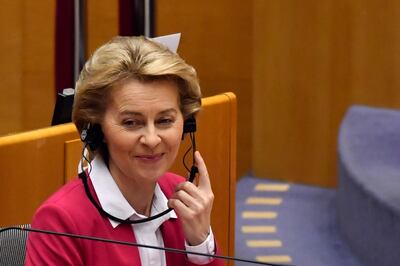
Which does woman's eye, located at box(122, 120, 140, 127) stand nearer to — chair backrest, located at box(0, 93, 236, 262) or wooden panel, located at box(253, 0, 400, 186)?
chair backrest, located at box(0, 93, 236, 262)

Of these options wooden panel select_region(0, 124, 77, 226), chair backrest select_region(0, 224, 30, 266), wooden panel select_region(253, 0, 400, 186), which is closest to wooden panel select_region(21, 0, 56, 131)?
wooden panel select_region(253, 0, 400, 186)

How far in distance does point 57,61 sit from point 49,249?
6.02ft

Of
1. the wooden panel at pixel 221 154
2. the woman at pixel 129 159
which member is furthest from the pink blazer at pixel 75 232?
the wooden panel at pixel 221 154

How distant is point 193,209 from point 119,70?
6.0 inches

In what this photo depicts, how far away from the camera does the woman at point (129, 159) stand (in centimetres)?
77

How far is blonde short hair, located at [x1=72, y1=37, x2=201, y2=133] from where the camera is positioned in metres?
0.78

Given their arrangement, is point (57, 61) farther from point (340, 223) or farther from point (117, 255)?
point (117, 255)

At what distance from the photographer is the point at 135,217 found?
81 cm

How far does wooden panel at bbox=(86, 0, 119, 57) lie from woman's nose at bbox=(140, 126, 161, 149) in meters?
1.90

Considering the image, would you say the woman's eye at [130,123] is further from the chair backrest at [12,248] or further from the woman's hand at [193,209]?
the chair backrest at [12,248]

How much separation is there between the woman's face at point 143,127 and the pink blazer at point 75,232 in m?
0.05

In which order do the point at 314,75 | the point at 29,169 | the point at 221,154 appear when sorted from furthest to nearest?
the point at 314,75, the point at 221,154, the point at 29,169

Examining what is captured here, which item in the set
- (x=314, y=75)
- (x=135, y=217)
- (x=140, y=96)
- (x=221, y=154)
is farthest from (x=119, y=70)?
(x=314, y=75)

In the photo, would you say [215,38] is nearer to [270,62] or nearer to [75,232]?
[270,62]
